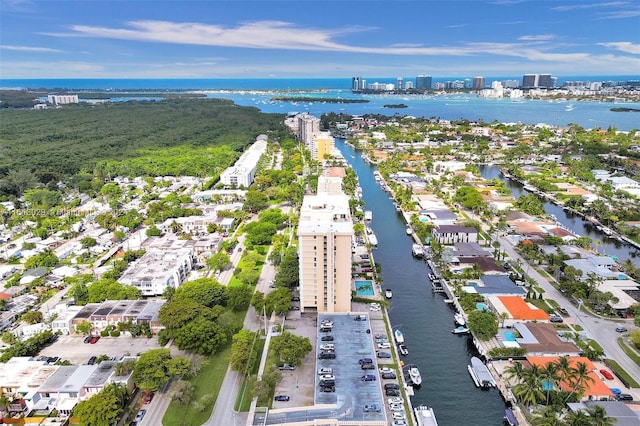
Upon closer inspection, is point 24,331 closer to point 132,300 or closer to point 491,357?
point 132,300

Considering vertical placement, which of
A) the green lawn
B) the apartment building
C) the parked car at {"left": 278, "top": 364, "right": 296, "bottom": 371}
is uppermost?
the apartment building

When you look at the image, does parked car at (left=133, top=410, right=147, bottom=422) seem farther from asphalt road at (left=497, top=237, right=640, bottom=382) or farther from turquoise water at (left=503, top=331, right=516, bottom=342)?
asphalt road at (left=497, top=237, right=640, bottom=382)

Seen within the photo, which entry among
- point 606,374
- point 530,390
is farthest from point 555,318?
point 530,390

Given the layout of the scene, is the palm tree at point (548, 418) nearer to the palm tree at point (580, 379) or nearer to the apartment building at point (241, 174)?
the palm tree at point (580, 379)

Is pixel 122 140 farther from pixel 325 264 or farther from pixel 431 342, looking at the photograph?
pixel 431 342

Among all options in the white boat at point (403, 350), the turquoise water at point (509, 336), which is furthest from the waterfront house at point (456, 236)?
the white boat at point (403, 350)

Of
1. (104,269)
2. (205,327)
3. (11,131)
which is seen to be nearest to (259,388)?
(205,327)

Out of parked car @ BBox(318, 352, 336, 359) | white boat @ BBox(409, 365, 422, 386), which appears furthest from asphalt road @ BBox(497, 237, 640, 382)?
parked car @ BBox(318, 352, 336, 359)

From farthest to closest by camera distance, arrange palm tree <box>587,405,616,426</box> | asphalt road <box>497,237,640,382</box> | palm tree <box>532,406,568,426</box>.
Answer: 1. asphalt road <box>497,237,640,382</box>
2. palm tree <box>532,406,568,426</box>
3. palm tree <box>587,405,616,426</box>
